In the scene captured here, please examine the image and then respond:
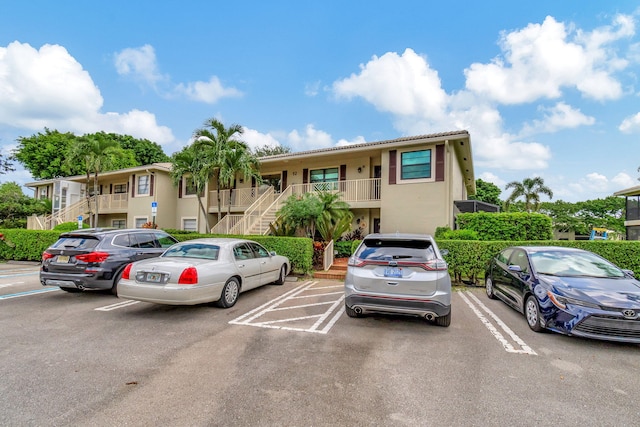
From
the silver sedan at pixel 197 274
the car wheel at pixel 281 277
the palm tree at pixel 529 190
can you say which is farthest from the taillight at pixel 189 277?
the palm tree at pixel 529 190

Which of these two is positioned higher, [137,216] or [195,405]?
[137,216]

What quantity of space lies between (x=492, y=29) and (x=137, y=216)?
900 inches

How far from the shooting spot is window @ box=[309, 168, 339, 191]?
50.3ft

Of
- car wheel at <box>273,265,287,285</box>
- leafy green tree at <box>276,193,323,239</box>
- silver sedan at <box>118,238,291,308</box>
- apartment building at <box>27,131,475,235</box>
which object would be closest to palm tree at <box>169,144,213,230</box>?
apartment building at <box>27,131,475,235</box>

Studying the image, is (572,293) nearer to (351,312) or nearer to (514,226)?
(351,312)

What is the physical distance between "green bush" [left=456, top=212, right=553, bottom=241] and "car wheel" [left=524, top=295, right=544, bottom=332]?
641 cm

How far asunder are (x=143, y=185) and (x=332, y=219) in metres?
15.1

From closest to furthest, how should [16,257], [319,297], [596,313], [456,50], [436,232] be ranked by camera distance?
[596,313] → [319,297] → [436,232] → [456,50] → [16,257]

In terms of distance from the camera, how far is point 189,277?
537cm

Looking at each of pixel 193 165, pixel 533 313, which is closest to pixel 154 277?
pixel 533 313

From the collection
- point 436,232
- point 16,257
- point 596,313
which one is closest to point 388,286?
point 596,313

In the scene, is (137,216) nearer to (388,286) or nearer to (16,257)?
(16,257)

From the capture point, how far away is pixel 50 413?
2.62 m

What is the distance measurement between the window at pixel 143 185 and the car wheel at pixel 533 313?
21516 millimetres
